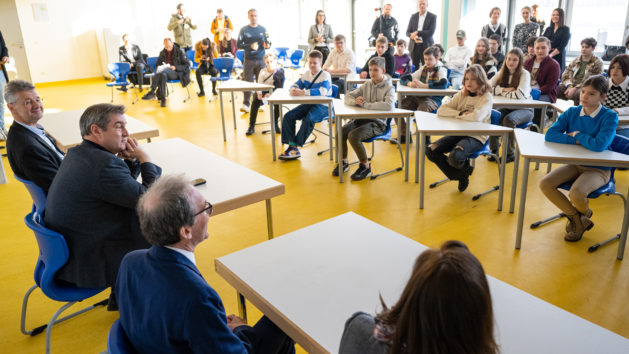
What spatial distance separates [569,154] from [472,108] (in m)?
1.30

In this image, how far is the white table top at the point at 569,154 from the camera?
2908 mm

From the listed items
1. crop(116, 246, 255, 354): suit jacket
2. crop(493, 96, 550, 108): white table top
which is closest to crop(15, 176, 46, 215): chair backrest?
crop(116, 246, 255, 354): suit jacket

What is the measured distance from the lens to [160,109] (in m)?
8.91

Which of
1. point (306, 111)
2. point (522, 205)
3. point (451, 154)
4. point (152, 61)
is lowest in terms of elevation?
point (522, 205)

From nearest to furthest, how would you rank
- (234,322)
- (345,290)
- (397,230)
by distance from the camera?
(345,290) < (234,322) < (397,230)

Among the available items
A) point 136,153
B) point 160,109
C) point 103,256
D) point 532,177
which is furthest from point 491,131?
point 160,109

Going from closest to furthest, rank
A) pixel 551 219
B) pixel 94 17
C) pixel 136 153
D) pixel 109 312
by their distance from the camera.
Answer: pixel 136 153, pixel 109 312, pixel 551 219, pixel 94 17

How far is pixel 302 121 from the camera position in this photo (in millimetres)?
5418

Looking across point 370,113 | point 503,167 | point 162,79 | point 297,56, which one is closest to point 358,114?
point 370,113

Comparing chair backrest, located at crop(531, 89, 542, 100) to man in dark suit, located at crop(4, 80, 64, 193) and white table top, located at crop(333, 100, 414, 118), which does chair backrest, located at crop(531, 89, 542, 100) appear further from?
man in dark suit, located at crop(4, 80, 64, 193)

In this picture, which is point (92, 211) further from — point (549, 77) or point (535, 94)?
point (549, 77)

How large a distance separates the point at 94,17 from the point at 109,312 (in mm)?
12525

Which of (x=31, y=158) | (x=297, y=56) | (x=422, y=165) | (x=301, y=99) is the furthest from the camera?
(x=297, y=56)

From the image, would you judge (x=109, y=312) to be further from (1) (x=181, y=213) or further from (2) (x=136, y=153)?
(1) (x=181, y=213)
